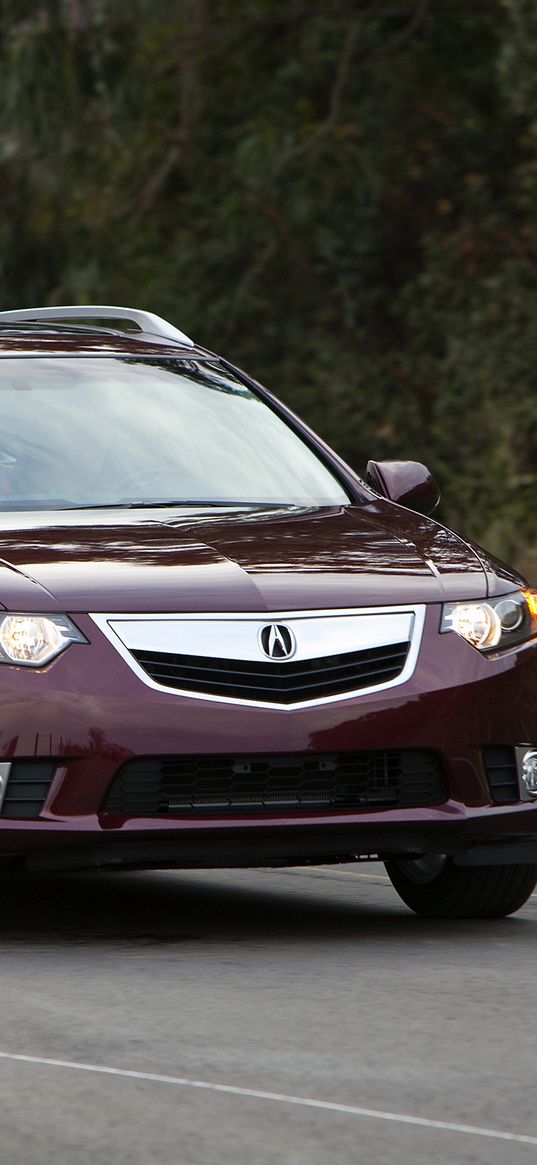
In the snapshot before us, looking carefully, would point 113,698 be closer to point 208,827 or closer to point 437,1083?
point 208,827

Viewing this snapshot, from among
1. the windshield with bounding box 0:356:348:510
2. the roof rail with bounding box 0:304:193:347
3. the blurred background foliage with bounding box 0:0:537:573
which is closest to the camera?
the windshield with bounding box 0:356:348:510

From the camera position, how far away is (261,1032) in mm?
5332

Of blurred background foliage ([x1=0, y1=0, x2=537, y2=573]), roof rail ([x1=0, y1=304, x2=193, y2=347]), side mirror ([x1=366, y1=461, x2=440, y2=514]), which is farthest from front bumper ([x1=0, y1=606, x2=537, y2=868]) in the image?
blurred background foliage ([x1=0, y1=0, x2=537, y2=573])

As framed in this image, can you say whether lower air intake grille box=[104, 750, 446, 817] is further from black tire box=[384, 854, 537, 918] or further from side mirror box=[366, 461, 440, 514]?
side mirror box=[366, 461, 440, 514]

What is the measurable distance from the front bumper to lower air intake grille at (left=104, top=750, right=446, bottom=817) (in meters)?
0.03

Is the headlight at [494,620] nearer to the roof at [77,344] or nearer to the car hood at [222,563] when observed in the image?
the car hood at [222,563]

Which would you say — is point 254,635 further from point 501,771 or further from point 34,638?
point 501,771

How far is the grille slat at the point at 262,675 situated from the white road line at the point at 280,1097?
139cm

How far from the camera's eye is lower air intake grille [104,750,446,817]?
6.28 m

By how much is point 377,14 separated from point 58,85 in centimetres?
348

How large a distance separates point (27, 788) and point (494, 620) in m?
1.39

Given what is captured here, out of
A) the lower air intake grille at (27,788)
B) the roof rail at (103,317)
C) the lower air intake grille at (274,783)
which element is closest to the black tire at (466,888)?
the lower air intake grille at (274,783)

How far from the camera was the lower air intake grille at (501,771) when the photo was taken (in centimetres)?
661

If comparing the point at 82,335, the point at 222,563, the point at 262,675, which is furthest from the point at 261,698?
the point at 82,335
